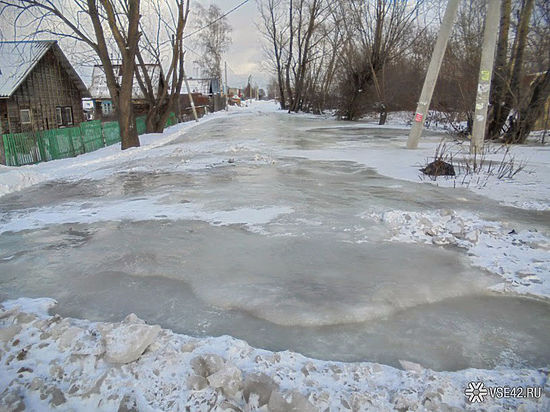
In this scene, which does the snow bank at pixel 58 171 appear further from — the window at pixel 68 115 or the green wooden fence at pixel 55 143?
the window at pixel 68 115

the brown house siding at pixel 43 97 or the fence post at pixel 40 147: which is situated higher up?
the brown house siding at pixel 43 97

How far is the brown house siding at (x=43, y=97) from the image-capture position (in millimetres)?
22656

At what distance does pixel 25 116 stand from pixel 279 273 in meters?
25.4

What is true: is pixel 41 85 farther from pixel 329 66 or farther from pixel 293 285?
pixel 329 66

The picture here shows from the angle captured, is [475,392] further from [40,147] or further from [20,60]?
[20,60]

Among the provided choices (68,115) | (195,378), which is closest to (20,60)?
(68,115)

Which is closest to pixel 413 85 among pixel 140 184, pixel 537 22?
pixel 537 22

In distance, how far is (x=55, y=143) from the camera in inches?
577

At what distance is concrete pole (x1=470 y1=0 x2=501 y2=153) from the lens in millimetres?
11422

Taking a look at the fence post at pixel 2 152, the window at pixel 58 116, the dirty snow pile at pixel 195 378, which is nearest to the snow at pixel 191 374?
the dirty snow pile at pixel 195 378

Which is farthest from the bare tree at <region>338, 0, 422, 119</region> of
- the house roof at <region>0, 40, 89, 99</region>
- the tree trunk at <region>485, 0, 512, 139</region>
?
the house roof at <region>0, 40, 89, 99</region>

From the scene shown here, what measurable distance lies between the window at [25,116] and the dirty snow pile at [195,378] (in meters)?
24.8

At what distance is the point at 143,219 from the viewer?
6.04 meters

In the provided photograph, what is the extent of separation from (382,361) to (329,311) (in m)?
0.72
